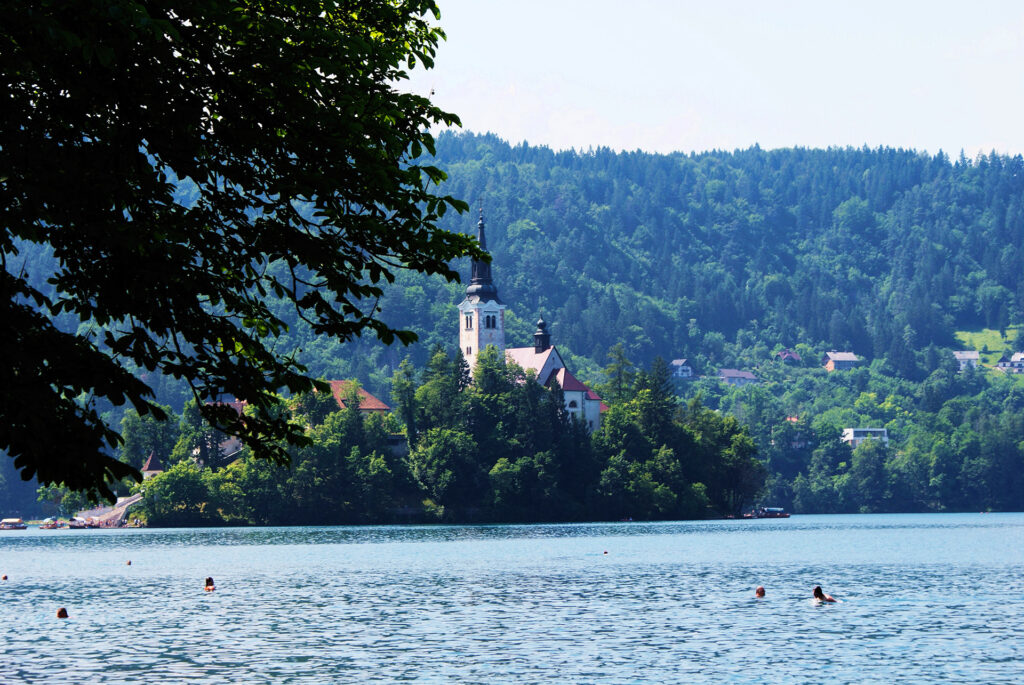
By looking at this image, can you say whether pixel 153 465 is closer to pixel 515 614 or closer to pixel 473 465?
pixel 473 465

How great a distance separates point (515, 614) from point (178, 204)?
4011 centimetres

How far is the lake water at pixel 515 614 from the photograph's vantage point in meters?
41.5

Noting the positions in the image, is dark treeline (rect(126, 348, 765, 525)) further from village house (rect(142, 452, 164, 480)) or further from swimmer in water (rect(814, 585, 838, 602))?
swimmer in water (rect(814, 585, 838, 602))

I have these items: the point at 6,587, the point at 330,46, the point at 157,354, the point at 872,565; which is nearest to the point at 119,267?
the point at 157,354

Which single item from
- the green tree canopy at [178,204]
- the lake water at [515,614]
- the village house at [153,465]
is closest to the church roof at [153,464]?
the village house at [153,465]

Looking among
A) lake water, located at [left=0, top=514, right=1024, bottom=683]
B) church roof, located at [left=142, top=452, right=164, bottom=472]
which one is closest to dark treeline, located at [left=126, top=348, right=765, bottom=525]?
church roof, located at [left=142, top=452, right=164, bottom=472]

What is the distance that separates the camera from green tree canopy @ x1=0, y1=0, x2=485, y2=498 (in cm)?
1777

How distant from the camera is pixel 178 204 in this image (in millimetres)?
19297

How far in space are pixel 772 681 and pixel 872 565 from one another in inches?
2103

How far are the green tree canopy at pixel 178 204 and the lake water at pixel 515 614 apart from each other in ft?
70.6

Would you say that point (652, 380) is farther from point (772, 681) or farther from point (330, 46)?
point (330, 46)

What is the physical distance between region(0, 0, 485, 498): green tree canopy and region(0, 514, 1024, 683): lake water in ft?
70.6

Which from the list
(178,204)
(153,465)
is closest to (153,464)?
(153,465)

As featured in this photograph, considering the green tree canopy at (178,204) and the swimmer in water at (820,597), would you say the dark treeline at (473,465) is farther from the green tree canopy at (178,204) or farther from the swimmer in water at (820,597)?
the green tree canopy at (178,204)
